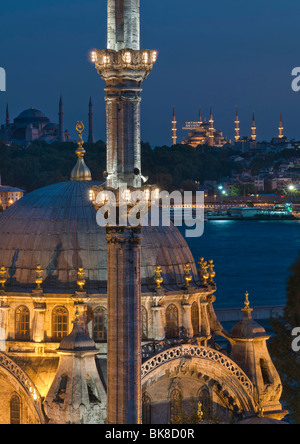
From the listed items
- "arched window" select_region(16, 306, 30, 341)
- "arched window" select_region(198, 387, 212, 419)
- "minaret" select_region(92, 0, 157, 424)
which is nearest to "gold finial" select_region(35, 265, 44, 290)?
"arched window" select_region(16, 306, 30, 341)

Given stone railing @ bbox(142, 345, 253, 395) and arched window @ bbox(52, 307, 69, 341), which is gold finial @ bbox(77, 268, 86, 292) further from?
stone railing @ bbox(142, 345, 253, 395)

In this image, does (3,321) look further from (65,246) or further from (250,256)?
(250,256)

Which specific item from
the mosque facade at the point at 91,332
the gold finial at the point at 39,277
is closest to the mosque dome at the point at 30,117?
the mosque facade at the point at 91,332

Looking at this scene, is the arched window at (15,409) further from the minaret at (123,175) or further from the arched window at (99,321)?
the minaret at (123,175)

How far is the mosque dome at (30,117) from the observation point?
168625 millimetres

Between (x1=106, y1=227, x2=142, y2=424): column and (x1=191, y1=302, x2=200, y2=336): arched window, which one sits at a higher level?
(x1=191, y1=302, x2=200, y2=336): arched window

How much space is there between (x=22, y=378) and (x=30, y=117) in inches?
5800

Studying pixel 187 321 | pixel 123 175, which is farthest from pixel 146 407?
pixel 123 175

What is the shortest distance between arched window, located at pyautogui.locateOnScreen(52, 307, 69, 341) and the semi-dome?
1.62 feet

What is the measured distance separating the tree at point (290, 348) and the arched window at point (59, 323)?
14.2 feet

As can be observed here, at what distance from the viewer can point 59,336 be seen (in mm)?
24812

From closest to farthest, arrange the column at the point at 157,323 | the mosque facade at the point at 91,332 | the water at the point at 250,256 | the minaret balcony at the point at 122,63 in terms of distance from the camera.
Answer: the minaret balcony at the point at 122,63 < the mosque facade at the point at 91,332 < the column at the point at 157,323 < the water at the point at 250,256

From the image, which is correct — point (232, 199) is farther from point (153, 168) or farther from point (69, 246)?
point (69, 246)

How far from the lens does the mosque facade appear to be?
2317cm
